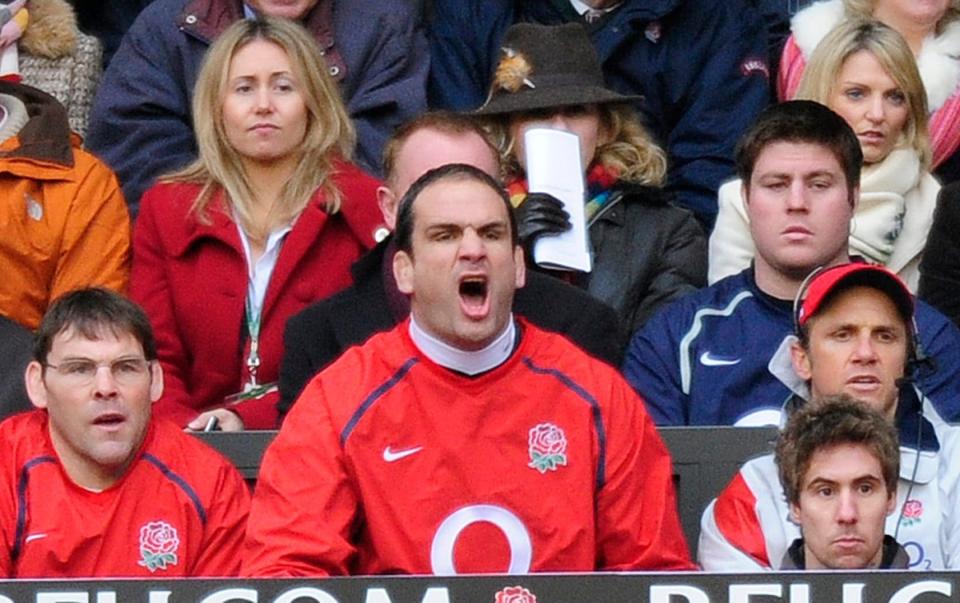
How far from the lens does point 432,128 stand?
21.7 ft

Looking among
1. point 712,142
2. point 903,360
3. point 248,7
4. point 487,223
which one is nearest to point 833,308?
point 903,360

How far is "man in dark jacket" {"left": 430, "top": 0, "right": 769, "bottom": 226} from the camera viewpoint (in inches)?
307

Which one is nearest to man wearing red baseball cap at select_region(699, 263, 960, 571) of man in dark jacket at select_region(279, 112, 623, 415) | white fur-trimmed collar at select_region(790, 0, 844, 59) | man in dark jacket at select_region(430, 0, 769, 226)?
man in dark jacket at select_region(279, 112, 623, 415)

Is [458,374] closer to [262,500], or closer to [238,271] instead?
[262,500]

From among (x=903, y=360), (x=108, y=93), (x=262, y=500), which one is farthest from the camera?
(x=108, y=93)

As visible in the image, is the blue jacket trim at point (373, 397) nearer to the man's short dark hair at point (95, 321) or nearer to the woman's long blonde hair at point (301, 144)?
the man's short dark hair at point (95, 321)

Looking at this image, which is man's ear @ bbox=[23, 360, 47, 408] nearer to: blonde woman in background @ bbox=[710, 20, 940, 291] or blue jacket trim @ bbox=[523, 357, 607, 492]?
blue jacket trim @ bbox=[523, 357, 607, 492]

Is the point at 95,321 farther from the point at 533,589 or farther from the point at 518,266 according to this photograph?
the point at 533,589

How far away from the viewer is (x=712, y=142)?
7.82 metres

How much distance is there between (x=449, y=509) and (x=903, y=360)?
3.99ft

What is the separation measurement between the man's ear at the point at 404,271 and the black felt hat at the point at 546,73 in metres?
1.68

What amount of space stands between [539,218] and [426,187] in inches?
44.1

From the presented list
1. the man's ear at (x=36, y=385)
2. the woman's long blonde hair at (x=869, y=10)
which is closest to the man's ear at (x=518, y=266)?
the man's ear at (x=36, y=385)

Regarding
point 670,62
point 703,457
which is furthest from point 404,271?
point 670,62
